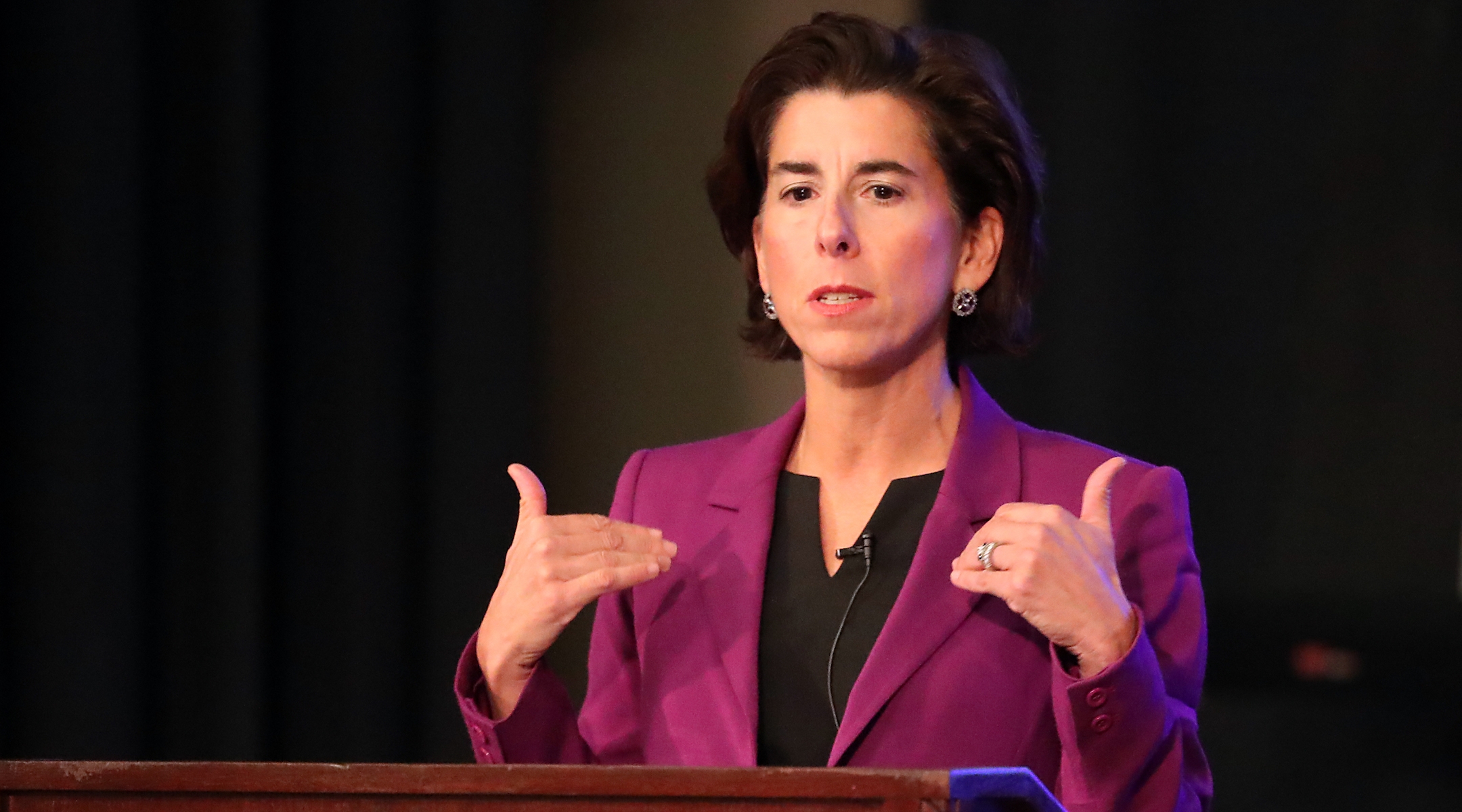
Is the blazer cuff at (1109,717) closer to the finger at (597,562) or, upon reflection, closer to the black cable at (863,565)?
the black cable at (863,565)

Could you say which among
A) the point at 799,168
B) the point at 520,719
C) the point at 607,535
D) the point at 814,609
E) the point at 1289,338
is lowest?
the point at 520,719

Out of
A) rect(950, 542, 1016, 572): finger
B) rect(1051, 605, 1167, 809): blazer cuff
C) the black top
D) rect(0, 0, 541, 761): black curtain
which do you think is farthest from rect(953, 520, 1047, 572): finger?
rect(0, 0, 541, 761): black curtain

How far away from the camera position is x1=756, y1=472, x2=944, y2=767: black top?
Result: 1.70 meters

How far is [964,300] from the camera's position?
1.89 meters

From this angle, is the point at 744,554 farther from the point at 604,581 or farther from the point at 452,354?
the point at 452,354

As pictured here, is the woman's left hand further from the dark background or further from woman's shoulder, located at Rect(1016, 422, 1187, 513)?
the dark background

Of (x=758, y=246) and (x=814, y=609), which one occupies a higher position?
(x=758, y=246)

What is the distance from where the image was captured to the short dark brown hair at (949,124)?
1.81m

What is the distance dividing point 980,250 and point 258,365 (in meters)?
1.54

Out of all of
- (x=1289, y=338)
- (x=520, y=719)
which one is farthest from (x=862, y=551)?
(x=1289, y=338)

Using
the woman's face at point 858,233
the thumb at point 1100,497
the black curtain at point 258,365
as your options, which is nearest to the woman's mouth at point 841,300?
the woman's face at point 858,233

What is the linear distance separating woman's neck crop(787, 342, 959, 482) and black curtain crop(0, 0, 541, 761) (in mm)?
1342

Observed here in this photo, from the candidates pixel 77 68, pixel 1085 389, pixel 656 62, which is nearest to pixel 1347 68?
pixel 1085 389

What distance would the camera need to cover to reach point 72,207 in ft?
Result: 8.93
